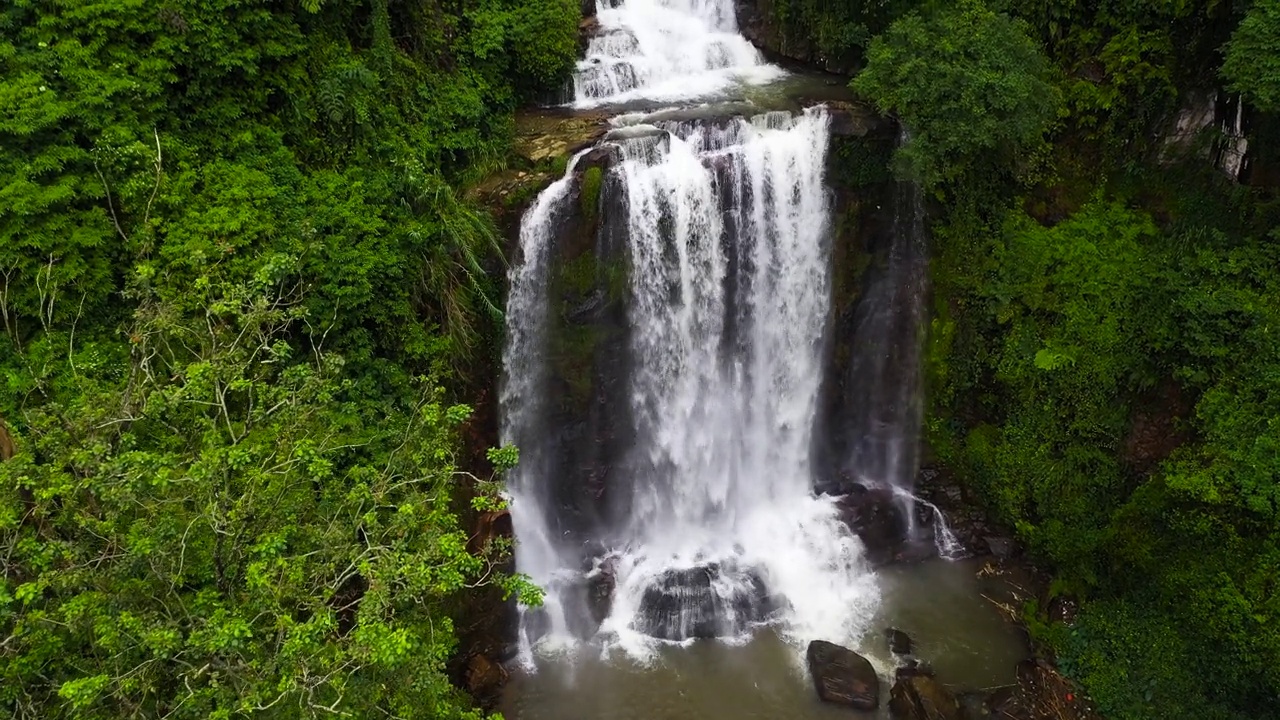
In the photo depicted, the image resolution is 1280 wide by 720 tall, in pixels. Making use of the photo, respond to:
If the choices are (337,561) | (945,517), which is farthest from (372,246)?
(945,517)

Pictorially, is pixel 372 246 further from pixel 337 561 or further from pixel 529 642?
pixel 529 642

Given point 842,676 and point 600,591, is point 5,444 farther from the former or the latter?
point 842,676

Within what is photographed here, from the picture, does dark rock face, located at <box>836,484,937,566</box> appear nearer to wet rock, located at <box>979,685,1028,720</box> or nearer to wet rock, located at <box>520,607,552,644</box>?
wet rock, located at <box>979,685,1028,720</box>

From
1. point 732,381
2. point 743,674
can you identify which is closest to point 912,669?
point 743,674

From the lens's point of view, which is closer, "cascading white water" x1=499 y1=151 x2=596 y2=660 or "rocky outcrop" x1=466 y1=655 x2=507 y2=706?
"rocky outcrop" x1=466 y1=655 x2=507 y2=706

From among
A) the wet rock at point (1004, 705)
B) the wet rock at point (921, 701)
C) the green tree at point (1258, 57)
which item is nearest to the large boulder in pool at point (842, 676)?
the wet rock at point (921, 701)

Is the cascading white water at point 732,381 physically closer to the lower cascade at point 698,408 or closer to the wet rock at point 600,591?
the lower cascade at point 698,408

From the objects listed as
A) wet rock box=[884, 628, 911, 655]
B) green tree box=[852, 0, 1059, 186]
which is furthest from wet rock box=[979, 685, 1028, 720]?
green tree box=[852, 0, 1059, 186]
